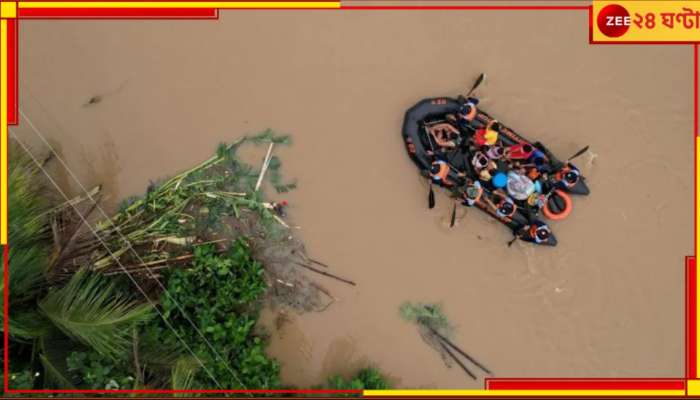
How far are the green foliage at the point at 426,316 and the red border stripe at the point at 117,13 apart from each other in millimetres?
4381

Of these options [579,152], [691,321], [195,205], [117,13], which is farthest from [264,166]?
[691,321]

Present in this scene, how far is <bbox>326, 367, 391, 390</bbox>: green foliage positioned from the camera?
621 centimetres

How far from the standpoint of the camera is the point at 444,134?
656 centimetres

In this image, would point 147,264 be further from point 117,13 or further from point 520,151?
point 520,151

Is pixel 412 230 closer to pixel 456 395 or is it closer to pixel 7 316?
pixel 456 395

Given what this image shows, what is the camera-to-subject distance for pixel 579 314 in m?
6.63

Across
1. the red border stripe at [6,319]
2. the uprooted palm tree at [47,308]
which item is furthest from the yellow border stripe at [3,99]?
the red border stripe at [6,319]

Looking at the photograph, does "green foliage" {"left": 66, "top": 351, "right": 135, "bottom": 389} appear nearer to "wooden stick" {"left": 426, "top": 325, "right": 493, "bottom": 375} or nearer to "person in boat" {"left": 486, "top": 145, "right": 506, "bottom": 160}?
"wooden stick" {"left": 426, "top": 325, "right": 493, "bottom": 375}

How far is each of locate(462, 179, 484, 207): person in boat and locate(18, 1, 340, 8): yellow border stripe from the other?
2.77 meters

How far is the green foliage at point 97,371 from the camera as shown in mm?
5449

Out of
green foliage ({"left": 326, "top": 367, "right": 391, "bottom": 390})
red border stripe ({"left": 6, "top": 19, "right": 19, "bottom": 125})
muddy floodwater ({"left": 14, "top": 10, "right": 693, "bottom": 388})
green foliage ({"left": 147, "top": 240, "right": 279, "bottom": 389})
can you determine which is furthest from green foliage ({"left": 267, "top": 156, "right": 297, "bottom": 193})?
red border stripe ({"left": 6, "top": 19, "right": 19, "bottom": 125})

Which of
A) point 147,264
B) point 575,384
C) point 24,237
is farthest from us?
point 575,384

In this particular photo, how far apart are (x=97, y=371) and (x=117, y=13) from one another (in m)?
4.24

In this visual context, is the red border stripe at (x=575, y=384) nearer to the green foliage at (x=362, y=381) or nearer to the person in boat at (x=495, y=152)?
the green foliage at (x=362, y=381)
